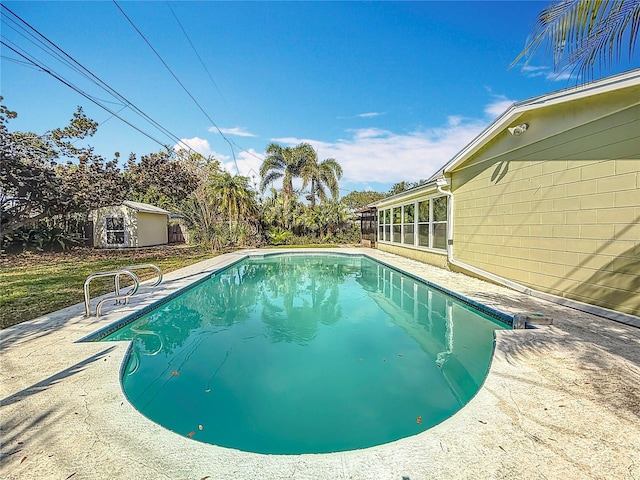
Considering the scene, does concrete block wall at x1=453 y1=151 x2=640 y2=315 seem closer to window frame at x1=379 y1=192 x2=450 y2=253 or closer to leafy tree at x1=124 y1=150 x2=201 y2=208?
window frame at x1=379 y1=192 x2=450 y2=253

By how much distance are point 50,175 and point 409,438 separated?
59.6ft

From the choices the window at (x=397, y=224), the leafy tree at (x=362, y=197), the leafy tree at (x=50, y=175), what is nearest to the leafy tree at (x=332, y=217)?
the window at (x=397, y=224)

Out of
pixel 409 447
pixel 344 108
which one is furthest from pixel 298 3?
pixel 409 447

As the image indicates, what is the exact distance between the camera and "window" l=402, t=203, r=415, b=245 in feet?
44.5

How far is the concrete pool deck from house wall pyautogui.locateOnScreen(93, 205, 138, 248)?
18.3 metres

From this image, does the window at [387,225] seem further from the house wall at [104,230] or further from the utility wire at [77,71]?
the house wall at [104,230]

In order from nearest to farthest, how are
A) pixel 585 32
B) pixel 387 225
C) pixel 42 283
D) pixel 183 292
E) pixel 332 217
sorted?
pixel 585 32 < pixel 183 292 < pixel 42 283 < pixel 387 225 < pixel 332 217

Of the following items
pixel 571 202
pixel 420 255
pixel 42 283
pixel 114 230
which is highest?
pixel 571 202

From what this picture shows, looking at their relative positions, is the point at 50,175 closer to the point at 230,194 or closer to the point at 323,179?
the point at 230,194

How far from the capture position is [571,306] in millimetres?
5656

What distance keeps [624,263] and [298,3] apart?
12.0 meters

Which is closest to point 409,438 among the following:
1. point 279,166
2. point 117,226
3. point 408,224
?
point 408,224

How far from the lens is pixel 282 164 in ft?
78.4

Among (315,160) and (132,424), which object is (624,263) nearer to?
(132,424)
